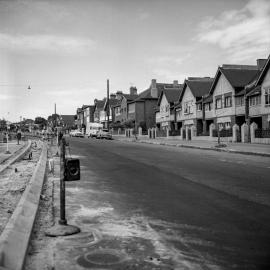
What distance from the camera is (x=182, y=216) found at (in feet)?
24.2

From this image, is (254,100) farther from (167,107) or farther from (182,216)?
(182,216)

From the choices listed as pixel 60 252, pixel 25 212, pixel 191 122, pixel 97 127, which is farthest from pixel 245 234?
pixel 97 127

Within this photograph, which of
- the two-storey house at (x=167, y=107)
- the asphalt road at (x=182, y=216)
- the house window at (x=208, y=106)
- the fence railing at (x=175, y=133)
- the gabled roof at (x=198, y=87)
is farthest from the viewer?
the two-storey house at (x=167, y=107)

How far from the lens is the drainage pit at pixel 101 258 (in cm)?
484

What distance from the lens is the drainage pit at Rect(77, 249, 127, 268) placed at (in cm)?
484

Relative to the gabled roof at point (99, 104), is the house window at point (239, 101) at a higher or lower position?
lower

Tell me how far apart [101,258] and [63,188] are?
188 centimetres

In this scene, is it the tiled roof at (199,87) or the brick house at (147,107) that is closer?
the tiled roof at (199,87)

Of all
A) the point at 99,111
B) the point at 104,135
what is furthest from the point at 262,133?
the point at 99,111

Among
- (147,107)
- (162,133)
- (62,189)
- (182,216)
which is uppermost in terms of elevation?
(147,107)

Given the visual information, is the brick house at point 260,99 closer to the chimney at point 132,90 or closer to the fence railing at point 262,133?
the fence railing at point 262,133

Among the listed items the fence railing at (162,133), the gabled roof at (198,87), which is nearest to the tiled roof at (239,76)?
the gabled roof at (198,87)

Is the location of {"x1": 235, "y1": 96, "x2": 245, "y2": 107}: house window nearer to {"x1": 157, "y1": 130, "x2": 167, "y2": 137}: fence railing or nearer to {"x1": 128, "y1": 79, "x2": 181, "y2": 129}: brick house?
{"x1": 157, "y1": 130, "x2": 167, "y2": 137}: fence railing

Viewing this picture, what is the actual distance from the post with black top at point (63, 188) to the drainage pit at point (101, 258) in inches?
38.2
